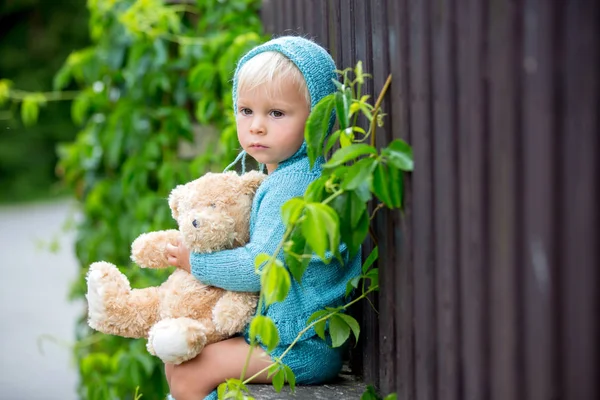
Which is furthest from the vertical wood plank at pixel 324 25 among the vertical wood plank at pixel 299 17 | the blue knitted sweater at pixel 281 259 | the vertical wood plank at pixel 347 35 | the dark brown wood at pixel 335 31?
the blue knitted sweater at pixel 281 259

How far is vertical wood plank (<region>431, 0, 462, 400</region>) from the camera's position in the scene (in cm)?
139

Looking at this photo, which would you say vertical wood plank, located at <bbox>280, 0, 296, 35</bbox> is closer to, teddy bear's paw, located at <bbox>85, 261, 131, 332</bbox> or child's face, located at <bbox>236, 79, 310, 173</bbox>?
child's face, located at <bbox>236, 79, 310, 173</bbox>

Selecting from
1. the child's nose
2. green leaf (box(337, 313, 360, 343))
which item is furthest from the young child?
green leaf (box(337, 313, 360, 343))

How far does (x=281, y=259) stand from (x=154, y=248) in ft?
1.33

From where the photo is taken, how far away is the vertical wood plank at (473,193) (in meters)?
1.29

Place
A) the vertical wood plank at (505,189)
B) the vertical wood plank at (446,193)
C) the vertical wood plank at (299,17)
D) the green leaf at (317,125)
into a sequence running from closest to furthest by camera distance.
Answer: the vertical wood plank at (505,189)
the vertical wood plank at (446,193)
the green leaf at (317,125)
the vertical wood plank at (299,17)

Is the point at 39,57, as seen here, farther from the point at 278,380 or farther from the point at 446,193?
the point at 446,193

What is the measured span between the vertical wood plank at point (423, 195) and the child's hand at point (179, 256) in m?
0.72

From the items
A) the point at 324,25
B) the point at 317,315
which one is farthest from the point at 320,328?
the point at 324,25

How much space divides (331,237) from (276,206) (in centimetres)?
50

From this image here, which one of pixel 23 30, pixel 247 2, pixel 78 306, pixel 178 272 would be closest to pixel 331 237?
pixel 178 272

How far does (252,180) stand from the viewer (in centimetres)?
214

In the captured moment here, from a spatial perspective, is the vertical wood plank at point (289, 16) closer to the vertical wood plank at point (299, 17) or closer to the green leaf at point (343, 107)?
the vertical wood plank at point (299, 17)

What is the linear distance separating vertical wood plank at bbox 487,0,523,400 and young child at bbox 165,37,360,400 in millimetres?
760
